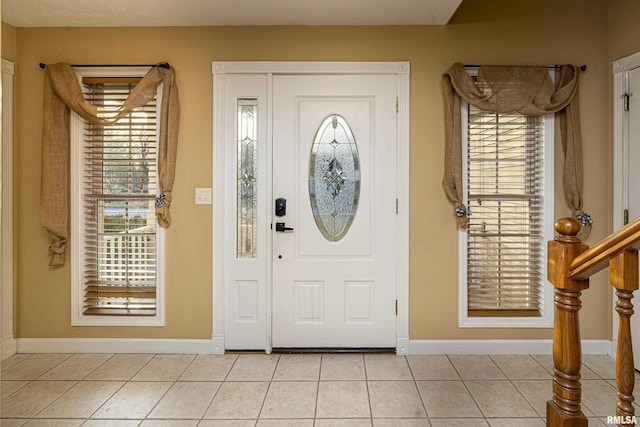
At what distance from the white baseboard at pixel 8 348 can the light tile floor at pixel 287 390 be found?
5cm

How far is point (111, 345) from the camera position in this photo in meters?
3.01

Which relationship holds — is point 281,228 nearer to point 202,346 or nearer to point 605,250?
point 202,346

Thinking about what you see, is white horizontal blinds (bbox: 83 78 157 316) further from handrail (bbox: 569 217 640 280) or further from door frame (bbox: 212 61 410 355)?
handrail (bbox: 569 217 640 280)

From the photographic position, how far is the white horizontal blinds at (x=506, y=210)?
2936mm

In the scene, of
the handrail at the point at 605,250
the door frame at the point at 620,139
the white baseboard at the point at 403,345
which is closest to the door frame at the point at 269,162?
the white baseboard at the point at 403,345

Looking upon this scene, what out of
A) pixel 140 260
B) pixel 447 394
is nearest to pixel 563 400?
pixel 447 394

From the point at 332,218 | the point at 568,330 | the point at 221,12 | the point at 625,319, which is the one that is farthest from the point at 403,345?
the point at 221,12

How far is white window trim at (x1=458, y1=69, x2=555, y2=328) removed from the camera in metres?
2.93

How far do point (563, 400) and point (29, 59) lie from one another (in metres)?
3.94

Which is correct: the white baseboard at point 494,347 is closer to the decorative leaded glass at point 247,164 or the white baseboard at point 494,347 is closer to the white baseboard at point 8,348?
the decorative leaded glass at point 247,164

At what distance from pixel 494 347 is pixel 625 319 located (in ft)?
6.42

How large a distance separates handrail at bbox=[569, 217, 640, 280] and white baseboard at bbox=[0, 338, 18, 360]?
144 inches

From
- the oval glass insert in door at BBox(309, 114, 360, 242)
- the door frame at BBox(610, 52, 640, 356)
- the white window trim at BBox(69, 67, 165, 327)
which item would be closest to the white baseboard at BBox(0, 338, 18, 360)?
the white window trim at BBox(69, 67, 165, 327)

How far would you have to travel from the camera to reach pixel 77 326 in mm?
3018
